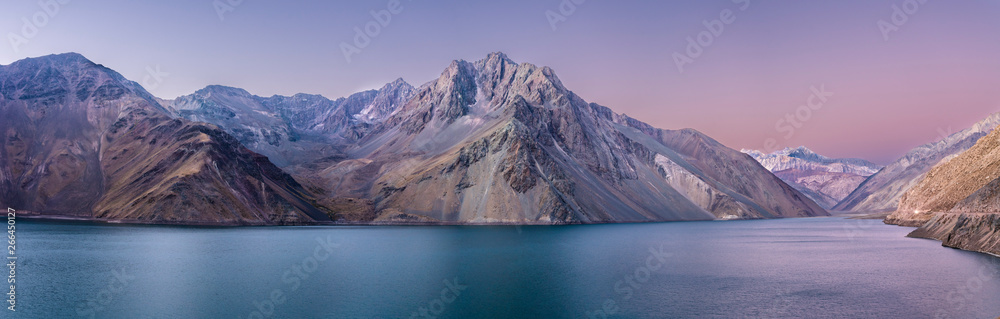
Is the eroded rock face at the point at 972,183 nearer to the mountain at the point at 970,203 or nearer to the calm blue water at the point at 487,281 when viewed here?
the mountain at the point at 970,203

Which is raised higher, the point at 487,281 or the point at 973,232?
the point at 973,232

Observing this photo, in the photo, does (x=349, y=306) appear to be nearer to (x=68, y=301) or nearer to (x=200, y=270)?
(x=68, y=301)

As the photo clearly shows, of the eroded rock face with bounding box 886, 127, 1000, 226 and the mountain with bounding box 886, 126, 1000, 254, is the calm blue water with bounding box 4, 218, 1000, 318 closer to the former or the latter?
the mountain with bounding box 886, 126, 1000, 254

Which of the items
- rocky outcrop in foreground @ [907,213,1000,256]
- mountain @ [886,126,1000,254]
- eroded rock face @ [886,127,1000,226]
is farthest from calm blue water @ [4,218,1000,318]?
eroded rock face @ [886,127,1000,226]

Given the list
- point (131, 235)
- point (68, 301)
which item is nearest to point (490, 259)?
point (68, 301)

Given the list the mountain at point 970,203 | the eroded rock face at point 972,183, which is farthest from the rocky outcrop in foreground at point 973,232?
the eroded rock face at point 972,183

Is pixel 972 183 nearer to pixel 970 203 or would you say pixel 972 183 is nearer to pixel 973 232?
pixel 970 203

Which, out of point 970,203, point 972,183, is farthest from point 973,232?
point 972,183
